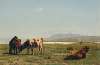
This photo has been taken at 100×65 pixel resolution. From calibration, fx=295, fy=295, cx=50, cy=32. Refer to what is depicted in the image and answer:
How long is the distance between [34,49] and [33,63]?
16338mm

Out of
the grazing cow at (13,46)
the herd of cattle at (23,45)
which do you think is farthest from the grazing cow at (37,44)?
the grazing cow at (13,46)

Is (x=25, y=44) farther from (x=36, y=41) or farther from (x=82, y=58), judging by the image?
(x=82, y=58)

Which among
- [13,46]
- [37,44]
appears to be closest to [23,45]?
[13,46]

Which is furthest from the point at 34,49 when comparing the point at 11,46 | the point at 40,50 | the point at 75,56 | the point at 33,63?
the point at 33,63

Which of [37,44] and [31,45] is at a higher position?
[37,44]

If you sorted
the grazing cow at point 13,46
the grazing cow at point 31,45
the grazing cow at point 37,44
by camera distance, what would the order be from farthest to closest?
1. the grazing cow at point 13,46
2. the grazing cow at point 37,44
3. the grazing cow at point 31,45

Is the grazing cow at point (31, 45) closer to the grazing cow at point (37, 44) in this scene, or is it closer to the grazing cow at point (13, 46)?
the grazing cow at point (37, 44)

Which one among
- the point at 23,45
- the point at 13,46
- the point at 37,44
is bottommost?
the point at 13,46

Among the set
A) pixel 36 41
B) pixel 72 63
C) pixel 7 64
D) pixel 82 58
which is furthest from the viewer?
pixel 36 41

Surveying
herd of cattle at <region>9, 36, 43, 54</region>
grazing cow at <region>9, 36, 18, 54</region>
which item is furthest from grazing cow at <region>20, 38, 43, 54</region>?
grazing cow at <region>9, 36, 18, 54</region>

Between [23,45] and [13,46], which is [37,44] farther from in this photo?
[13,46]

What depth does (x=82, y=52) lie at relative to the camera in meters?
37.5

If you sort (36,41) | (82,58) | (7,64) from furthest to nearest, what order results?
1. (36,41)
2. (82,58)
3. (7,64)

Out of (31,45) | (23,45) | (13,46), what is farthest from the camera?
(13,46)
